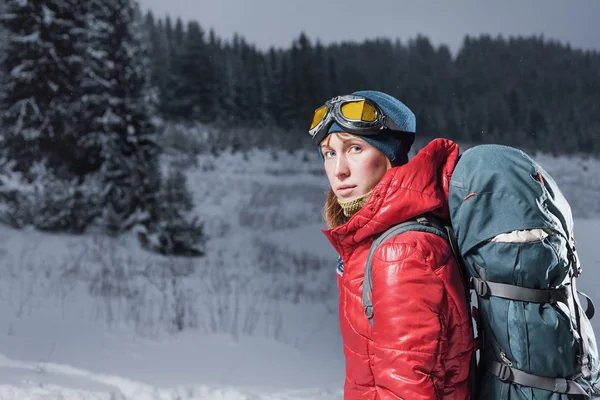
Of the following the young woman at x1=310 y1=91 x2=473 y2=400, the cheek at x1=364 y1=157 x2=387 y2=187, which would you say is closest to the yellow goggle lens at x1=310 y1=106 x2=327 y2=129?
the young woman at x1=310 y1=91 x2=473 y2=400

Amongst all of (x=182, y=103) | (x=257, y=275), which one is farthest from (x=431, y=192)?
(x=182, y=103)

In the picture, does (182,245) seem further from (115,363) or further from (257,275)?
(115,363)

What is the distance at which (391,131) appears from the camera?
1.65 metres

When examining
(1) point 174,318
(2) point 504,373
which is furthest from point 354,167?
(1) point 174,318

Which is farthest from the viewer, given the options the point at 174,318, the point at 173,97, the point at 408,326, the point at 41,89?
the point at 173,97

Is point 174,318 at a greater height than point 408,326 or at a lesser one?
lesser

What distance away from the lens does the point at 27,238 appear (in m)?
10.4

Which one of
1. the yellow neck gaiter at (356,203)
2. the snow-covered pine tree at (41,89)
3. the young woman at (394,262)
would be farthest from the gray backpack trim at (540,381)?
the snow-covered pine tree at (41,89)

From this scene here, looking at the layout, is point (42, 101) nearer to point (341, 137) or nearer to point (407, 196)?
point (341, 137)

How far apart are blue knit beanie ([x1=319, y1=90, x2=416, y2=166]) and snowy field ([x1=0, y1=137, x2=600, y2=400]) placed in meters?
2.86

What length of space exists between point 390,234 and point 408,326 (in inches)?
10.6

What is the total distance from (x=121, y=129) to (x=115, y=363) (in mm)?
8518

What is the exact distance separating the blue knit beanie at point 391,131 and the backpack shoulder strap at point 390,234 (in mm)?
334

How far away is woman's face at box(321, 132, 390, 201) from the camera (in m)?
1.63
